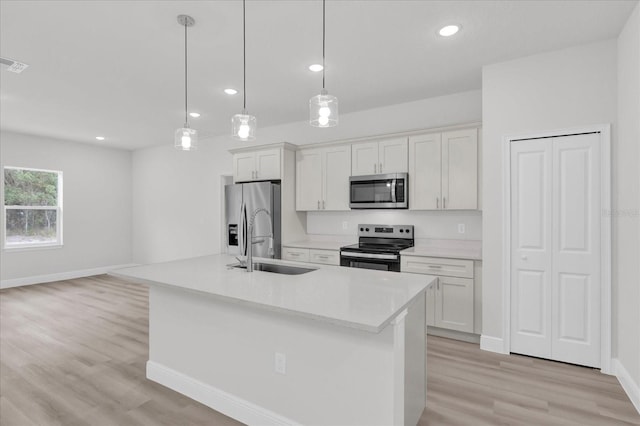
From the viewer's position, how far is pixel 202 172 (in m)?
6.43

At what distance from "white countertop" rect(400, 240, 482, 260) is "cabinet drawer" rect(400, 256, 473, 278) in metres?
0.05

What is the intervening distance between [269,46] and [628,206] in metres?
3.02

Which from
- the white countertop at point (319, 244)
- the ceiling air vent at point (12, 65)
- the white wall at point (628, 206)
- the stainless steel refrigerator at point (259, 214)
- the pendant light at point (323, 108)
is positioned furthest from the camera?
the stainless steel refrigerator at point (259, 214)

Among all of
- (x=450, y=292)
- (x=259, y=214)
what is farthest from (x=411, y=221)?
(x=259, y=214)

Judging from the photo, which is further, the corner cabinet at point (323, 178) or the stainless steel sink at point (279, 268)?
the corner cabinet at point (323, 178)

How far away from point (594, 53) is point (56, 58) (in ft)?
15.2

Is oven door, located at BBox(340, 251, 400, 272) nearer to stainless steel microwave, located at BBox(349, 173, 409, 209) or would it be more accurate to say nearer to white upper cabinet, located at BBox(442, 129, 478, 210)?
stainless steel microwave, located at BBox(349, 173, 409, 209)

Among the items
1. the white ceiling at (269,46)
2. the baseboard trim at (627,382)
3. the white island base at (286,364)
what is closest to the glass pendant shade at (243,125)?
the white ceiling at (269,46)

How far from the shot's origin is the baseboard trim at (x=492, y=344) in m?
3.14

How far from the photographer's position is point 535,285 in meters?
3.03

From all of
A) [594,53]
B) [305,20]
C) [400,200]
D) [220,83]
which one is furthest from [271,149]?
[594,53]

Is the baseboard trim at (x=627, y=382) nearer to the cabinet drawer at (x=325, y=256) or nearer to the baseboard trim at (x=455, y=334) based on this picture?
the baseboard trim at (x=455, y=334)

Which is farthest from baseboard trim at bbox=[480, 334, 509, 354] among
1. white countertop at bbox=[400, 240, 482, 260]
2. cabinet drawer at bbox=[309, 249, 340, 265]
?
cabinet drawer at bbox=[309, 249, 340, 265]

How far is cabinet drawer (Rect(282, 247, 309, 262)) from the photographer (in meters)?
4.48
